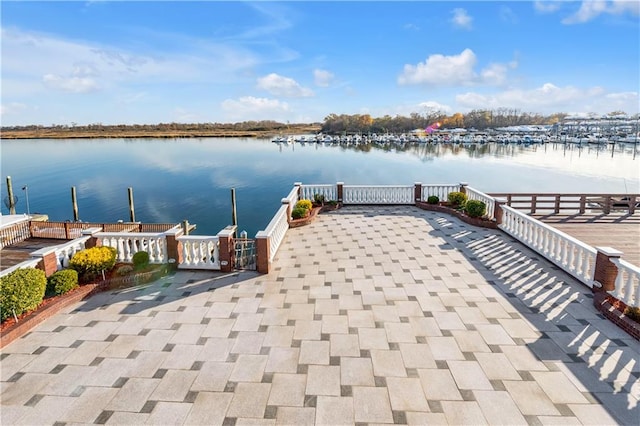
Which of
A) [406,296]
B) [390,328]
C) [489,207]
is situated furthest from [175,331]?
[489,207]

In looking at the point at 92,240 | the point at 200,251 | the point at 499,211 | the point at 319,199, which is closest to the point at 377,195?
the point at 319,199

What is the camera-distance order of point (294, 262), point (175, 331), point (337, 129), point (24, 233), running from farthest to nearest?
point (337, 129), point (24, 233), point (294, 262), point (175, 331)

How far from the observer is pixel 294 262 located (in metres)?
7.66

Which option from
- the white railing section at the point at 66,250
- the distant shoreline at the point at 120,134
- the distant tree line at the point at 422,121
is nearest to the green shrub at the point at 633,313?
the white railing section at the point at 66,250

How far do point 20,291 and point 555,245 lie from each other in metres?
9.19

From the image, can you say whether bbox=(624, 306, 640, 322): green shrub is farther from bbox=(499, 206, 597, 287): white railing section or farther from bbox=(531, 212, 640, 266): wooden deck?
bbox=(531, 212, 640, 266): wooden deck

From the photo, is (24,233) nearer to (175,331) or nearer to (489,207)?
(175,331)

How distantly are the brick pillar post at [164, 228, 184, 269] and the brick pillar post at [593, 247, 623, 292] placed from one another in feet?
24.2

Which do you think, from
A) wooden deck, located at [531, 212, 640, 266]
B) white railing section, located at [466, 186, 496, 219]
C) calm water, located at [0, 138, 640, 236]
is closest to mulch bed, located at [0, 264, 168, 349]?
white railing section, located at [466, 186, 496, 219]

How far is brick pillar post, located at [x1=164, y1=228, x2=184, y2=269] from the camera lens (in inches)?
283

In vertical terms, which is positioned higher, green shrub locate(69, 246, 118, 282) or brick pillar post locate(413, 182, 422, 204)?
brick pillar post locate(413, 182, 422, 204)

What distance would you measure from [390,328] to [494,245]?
4.72 m

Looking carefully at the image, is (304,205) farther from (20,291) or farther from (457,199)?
(20,291)

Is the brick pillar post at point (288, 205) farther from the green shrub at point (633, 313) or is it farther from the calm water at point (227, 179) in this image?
the calm water at point (227, 179)
